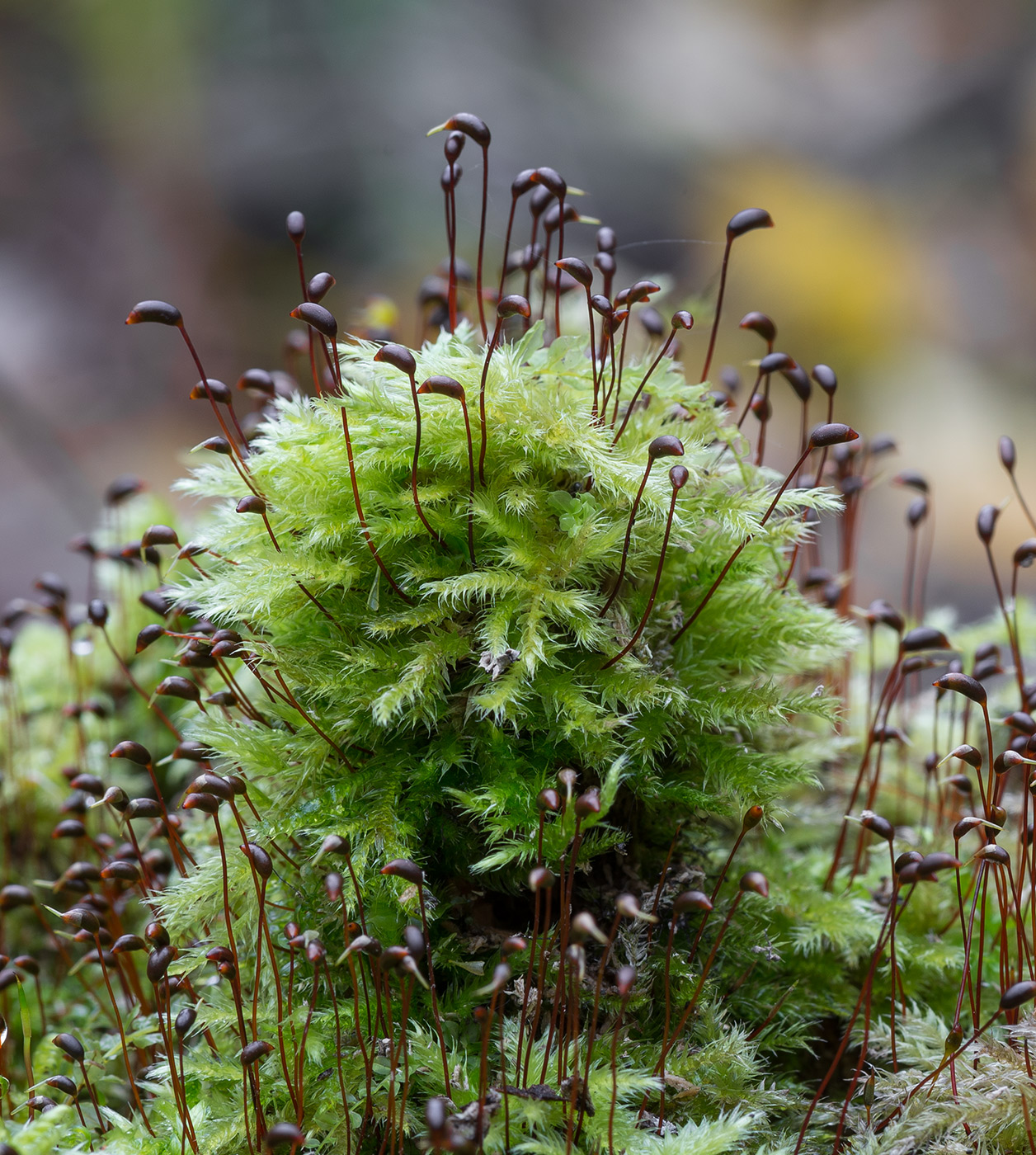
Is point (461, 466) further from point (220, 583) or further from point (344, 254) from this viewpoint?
point (344, 254)

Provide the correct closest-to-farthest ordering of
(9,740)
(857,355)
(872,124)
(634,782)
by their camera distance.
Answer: (634,782), (9,740), (857,355), (872,124)

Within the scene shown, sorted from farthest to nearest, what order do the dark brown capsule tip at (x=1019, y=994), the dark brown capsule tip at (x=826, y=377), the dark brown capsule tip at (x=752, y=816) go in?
the dark brown capsule tip at (x=826, y=377), the dark brown capsule tip at (x=752, y=816), the dark brown capsule tip at (x=1019, y=994)

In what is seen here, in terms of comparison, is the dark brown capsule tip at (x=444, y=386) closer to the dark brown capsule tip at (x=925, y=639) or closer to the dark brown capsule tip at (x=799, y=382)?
the dark brown capsule tip at (x=799, y=382)

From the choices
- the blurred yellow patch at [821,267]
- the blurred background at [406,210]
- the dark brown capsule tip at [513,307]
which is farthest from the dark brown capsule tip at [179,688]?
the blurred yellow patch at [821,267]

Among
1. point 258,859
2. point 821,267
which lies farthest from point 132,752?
point 821,267

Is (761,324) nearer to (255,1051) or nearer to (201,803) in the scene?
(201,803)

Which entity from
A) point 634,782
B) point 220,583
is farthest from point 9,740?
point 634,782
